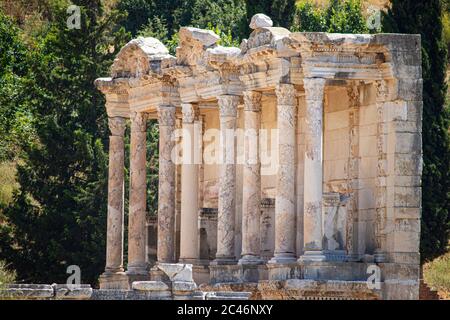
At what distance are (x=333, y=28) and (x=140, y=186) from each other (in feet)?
80.7

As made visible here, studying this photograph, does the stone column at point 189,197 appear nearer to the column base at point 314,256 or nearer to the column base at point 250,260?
the column base at point 250,260

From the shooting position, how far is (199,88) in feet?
184

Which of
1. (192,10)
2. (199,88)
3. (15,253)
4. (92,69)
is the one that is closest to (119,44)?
(92,69)

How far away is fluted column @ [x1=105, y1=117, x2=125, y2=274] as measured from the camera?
59812mm

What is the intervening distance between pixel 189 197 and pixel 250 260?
425 cm

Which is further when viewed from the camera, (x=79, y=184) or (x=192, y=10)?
(x=192, y=10)

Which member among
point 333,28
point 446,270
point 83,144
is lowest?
point 446,270

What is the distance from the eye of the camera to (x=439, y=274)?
64312 millimetres

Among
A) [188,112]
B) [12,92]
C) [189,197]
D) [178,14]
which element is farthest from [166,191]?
[178,14]

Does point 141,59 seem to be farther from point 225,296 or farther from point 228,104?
point 225,296

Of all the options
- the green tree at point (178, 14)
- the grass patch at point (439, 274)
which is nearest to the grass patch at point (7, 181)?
the green tree at point (178, 14)

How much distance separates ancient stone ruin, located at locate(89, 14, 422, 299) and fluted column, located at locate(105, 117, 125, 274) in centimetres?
4

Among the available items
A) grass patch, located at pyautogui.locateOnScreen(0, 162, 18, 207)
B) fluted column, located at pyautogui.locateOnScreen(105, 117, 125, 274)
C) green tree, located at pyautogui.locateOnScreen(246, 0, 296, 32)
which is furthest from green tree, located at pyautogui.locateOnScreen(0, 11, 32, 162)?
fluted column, located at pyautogui.locateOnScreen(105, 117, 125, 274)

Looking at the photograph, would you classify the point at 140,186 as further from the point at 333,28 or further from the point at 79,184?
the point at 333,28
